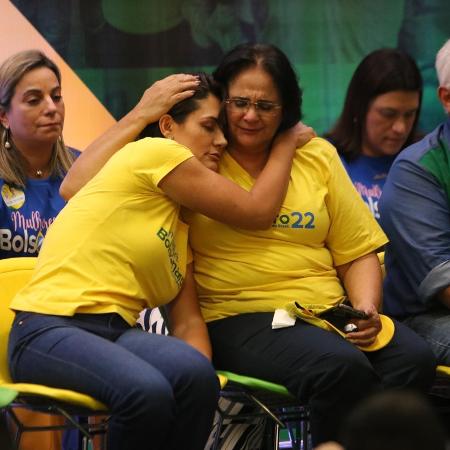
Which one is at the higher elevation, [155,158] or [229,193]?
[155,158]

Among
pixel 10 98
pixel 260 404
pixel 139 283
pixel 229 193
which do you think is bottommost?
pixel 260 404

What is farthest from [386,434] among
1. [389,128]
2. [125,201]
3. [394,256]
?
[389,128]

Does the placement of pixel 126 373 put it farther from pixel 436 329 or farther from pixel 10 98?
pixel 10 98

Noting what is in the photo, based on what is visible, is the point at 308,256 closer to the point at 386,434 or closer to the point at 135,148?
the point at 135,148

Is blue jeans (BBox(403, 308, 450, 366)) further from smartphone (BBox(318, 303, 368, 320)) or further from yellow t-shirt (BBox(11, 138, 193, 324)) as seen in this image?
yellow t-shirt (BBox(11, 138, 193, 324))

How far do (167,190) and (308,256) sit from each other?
508 millimetres

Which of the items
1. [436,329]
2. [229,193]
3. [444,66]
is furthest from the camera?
[444,66]

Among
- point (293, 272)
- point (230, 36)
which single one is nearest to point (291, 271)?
point (293, 272)

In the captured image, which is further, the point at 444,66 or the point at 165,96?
the point at 444,66

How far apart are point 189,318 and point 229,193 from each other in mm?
383

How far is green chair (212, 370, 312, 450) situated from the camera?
2.70 metres

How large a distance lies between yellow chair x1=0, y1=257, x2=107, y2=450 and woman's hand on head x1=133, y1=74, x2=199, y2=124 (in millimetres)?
545

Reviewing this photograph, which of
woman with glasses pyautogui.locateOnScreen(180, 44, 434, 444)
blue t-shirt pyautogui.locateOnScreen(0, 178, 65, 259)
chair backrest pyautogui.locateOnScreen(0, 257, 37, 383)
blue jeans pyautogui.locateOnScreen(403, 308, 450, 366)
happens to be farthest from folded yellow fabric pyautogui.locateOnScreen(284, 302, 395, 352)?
blue t-shirt pyautogui.locateOnScreen(0, 178, 65, 259)

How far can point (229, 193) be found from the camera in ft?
9.29
